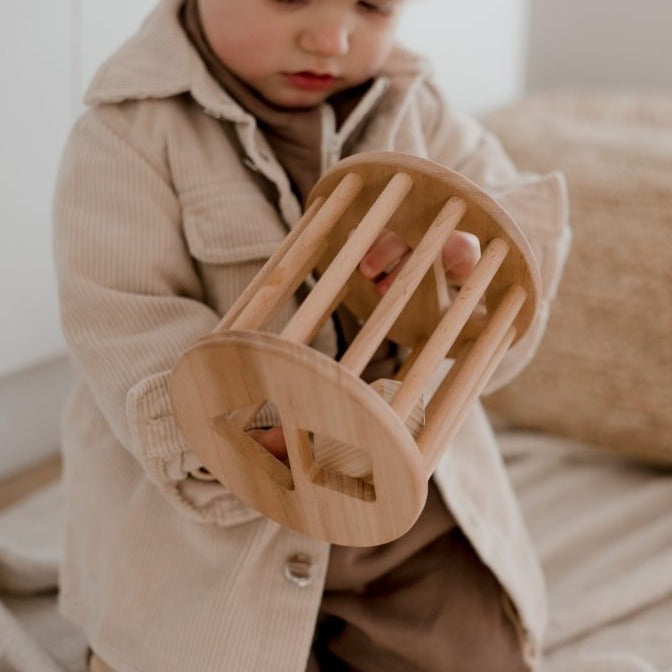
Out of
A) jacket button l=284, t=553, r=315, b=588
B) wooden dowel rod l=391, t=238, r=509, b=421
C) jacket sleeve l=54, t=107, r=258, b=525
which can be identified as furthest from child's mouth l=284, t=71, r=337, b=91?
jacket button l=284, t=553, r=315, b=588

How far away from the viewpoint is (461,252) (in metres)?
0.67

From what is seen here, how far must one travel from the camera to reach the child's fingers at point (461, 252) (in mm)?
664

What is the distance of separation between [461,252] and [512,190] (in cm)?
13

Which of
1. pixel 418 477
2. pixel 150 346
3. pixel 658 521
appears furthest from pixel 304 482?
pixel 658 521

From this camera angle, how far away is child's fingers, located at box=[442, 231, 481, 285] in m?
0.66

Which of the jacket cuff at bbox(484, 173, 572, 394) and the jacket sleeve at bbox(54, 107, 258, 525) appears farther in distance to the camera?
the jacket cuff at bbox(484, 173, 572, 394)

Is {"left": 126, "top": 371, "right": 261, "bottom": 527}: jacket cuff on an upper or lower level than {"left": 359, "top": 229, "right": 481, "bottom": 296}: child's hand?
lower

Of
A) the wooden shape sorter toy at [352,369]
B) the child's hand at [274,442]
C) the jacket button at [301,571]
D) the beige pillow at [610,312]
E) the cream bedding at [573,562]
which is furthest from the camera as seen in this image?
the beige pillow at [610,312]

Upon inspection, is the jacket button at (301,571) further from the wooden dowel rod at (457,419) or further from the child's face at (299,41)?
the child's face at (299,41)

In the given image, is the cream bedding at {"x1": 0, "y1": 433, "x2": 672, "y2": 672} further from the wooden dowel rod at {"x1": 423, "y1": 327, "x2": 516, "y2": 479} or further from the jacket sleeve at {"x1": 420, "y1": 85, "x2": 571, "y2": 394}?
the wooden dowel rod at {"x1": 423, "y1": 327, "x2": 516, "y2": 479}

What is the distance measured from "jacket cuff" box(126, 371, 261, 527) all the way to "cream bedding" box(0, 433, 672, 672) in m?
0.23

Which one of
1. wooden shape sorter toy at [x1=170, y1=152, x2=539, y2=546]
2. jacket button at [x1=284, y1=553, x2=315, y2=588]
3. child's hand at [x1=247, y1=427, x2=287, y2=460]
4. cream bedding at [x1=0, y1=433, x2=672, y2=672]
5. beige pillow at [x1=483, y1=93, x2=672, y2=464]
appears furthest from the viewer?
beige pillow at [x1=483, y1=93, x2=672, y2=464]

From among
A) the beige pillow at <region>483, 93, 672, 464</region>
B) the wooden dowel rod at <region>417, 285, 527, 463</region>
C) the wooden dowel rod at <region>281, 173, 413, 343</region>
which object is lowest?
the beige pillow at <region>483, 93, 672, 464</region>

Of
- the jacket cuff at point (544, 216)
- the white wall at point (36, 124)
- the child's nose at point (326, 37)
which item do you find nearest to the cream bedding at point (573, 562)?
the white wall at point (36, 124)
